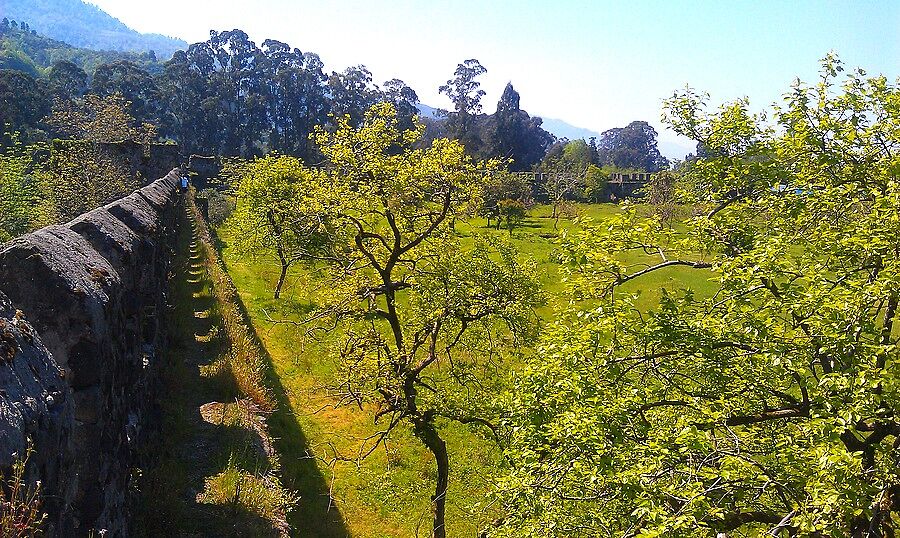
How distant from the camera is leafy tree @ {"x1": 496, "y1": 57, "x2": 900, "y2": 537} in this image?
479 cm

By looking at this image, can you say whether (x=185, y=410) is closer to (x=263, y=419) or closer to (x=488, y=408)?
(x=263, y=419)

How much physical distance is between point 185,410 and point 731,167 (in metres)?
7.25

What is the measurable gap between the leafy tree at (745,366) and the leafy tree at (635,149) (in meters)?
110

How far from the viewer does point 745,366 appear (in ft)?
20.5

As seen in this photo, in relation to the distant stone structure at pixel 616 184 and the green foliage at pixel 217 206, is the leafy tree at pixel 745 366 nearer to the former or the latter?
the green foliage at pixel 217 206

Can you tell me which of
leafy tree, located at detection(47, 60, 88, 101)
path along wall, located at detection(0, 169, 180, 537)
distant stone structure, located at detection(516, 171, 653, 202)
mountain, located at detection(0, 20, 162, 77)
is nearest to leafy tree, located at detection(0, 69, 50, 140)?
leafy tree, located at detection(47, 60, 88, 101)

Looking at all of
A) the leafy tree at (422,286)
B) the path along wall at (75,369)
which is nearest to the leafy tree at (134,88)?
the leafy tree at (422,286)

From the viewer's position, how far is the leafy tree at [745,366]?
15.7 ft

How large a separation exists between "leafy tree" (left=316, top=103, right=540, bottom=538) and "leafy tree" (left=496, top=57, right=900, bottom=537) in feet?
7.00

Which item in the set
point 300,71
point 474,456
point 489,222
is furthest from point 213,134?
point 474,456

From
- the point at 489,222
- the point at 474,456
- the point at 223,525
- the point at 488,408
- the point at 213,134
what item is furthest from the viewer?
the point at 213,134

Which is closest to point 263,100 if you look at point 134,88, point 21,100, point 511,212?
point 134,88

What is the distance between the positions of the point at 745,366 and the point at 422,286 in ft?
17.3

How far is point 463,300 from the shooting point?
31.4 feet
